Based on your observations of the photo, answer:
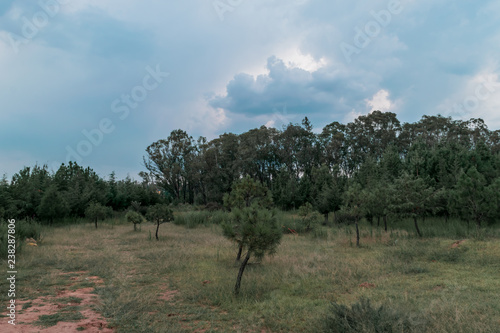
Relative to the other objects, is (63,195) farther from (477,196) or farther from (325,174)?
(477,196)

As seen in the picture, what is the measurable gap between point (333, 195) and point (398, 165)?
7042 millimetres

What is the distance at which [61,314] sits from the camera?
5.18 meters

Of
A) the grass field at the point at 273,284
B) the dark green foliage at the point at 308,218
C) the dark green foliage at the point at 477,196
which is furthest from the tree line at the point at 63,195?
the dark green foliage at the point at 477,196

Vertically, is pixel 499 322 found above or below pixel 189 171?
below

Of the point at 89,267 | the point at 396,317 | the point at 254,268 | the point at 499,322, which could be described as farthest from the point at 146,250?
the point at 499,322

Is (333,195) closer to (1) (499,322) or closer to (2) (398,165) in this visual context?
(2) (398,165)

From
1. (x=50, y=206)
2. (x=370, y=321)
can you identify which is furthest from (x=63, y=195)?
(x=370, y=321)

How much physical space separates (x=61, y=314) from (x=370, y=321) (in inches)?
204

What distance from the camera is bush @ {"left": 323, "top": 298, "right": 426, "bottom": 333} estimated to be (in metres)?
4.19

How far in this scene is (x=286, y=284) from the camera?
7.37 m

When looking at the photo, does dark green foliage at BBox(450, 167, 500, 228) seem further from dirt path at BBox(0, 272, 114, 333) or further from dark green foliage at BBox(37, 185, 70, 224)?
dark green foliage at BBox(37, 185, 70, 224)

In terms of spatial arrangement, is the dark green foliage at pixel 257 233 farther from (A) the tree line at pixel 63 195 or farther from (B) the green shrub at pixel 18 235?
(A) the tree line at pixel 63 195

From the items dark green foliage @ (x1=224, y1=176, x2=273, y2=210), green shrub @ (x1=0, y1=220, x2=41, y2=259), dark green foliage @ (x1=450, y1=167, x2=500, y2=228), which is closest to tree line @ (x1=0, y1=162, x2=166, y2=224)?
green shrub @ (x1=0, y1=220, x2=41, y2=259)

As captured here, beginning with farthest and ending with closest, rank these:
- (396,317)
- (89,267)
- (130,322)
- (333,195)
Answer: (333,195) → (89,267) → (130,322) → (396,317)
